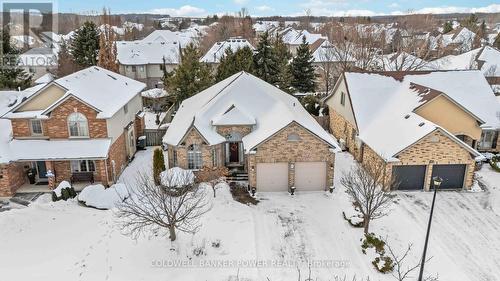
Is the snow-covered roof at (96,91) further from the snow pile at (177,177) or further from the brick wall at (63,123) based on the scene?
the snow pile at (177,177)

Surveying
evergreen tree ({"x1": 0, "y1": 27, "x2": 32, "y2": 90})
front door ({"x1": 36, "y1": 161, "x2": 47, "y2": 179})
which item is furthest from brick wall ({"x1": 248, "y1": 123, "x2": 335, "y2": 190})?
evergreen tree ({"x1": 0, "y1": 27, "x2": 32, "y2": 90})

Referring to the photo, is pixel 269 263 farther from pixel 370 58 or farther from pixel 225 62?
pixel 370 58

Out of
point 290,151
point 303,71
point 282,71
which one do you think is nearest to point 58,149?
point 290,151

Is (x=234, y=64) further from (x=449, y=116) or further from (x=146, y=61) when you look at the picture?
(x=146, y=61)

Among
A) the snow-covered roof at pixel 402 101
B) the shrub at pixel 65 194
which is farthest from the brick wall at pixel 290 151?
the shrub at pixel 65 194

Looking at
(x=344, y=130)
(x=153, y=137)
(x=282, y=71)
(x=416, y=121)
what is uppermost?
(x=282, y=71)

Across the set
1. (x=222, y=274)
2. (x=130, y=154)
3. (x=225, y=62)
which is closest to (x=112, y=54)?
(x=225, y=62)
